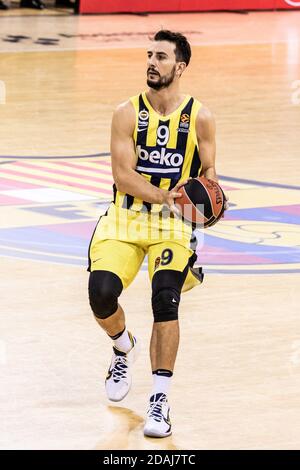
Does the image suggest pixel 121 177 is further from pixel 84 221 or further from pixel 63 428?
pixel 84 221

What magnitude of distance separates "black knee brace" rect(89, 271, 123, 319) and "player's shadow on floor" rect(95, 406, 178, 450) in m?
0.54

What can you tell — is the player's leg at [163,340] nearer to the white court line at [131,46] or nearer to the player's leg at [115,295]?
the player's leg at [115,295]

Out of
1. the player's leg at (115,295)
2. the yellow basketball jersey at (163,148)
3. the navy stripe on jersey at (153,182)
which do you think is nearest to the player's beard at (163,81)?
the yellow basketball jersey at (163,148)

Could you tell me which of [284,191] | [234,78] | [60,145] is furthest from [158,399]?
[234,78]

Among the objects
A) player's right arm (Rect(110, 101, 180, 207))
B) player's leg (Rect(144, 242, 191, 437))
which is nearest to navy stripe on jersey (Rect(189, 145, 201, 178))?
player's right arm (Rect(110, 101, 180, 207))

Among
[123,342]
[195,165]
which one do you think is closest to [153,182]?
[195,165]

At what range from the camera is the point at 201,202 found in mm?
6148

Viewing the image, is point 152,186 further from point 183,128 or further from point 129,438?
point 129,438

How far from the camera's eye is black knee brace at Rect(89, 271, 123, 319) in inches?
240

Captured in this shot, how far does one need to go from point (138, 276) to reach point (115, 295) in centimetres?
274

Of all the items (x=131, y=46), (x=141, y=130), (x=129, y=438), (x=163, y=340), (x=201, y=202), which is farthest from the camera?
(x=131, y=46)

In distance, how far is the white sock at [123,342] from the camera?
6465mm

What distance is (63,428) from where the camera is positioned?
5988 millimetres

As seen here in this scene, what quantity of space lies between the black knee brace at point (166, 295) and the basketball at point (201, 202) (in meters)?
A: 0.31
